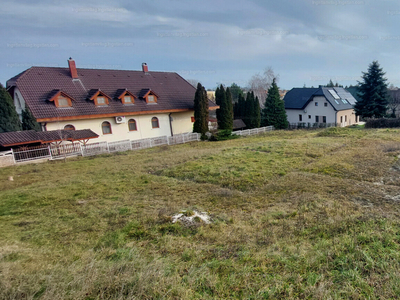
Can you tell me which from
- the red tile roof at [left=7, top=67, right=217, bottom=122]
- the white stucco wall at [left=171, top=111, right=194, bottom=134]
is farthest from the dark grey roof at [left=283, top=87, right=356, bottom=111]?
the white stucco wall at [left=171, top=111, right=194, bottom=134]

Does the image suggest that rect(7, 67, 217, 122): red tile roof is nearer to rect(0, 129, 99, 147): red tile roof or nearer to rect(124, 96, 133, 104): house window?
rect(124, 96, 133, 104): house window

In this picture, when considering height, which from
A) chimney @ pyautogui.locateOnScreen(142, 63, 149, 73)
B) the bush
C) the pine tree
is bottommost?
the bush

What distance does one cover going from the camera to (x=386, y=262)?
321 cm

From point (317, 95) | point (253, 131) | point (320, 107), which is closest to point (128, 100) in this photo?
point (253, 131)

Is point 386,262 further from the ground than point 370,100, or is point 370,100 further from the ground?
point 370,100

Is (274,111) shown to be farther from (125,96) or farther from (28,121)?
(28,121)

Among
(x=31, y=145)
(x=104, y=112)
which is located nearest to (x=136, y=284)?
(x=31, y=145)

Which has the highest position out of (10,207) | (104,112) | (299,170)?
(104,112)

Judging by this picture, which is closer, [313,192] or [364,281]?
[364,281]

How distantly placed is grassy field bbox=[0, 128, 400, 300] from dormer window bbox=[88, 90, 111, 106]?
985 cm

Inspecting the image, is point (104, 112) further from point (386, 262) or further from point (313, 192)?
point (386, 262)

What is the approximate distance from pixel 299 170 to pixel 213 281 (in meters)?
7.54

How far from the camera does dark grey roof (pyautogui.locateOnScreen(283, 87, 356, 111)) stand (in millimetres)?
29391

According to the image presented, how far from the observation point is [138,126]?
2038 centimetres
